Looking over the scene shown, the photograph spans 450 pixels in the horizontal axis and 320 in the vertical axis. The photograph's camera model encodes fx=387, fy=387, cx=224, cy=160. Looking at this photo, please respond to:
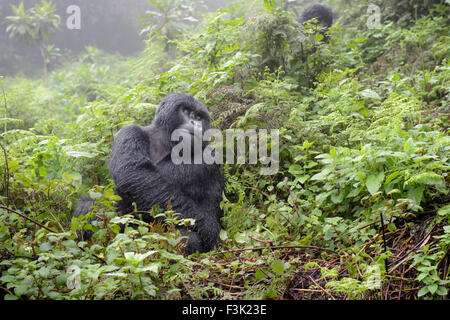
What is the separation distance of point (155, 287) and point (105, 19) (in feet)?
76.2

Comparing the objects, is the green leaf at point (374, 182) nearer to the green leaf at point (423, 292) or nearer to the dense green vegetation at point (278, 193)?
the dense green vegetation at point (278, 193)

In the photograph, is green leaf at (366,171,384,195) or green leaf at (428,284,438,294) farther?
green leaf at (366,171,384,195)

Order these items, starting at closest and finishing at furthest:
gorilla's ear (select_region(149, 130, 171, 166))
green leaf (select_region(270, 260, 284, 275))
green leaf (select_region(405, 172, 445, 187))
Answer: green leaf (select_region(270, 260, 284, 275)) < green leaf (select_region(405, 172, 445, 187)) < gorilla's ear (select_region(149, 130, 171, 166))

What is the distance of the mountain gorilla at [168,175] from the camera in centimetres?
322

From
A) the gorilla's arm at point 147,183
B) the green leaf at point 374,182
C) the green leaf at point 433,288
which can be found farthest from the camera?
the gorilla's arm at point 147,183

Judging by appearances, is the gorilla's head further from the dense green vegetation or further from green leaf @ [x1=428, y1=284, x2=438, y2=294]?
green leaf @ [x1=428, y1=284, x2=438, y2=294]

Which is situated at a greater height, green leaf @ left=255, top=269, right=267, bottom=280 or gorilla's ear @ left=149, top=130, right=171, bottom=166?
gorilla's ear @ left=149, top=130, right=171, bottom=166

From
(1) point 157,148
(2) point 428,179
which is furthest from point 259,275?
(1) point 157,148

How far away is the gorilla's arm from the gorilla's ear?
4 cm

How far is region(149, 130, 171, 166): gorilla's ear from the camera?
3447 millimetres

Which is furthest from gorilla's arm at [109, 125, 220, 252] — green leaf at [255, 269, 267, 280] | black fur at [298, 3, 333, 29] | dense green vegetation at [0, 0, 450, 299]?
black fur at [298, 3, 333, 29]

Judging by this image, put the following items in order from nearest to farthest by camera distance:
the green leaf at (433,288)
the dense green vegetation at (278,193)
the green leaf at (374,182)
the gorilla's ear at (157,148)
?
the green leaf at (433,288), the dense green vegetation at (278,193), the green leaf at (374,182), the gorilla's ear at (157,148)

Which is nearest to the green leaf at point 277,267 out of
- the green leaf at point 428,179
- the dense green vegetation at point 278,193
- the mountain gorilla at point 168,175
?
the dense green vegetation at point 278,193
